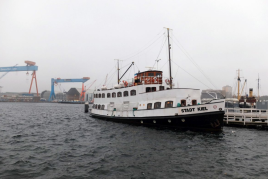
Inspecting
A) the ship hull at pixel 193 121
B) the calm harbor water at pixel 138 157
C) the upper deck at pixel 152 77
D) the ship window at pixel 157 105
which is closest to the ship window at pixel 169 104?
the ship window at pixel 157 105

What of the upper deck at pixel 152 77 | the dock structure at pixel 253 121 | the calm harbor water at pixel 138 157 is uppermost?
the upper deck at pixel 152 77

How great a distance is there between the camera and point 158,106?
22.4 metres

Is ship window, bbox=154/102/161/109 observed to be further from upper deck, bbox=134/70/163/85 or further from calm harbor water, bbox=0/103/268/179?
calm harbor water, bbox=0/103/268/179

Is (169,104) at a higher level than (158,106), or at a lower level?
higher

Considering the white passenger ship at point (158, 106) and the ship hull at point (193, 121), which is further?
the white passenger ship at point (158, 106)

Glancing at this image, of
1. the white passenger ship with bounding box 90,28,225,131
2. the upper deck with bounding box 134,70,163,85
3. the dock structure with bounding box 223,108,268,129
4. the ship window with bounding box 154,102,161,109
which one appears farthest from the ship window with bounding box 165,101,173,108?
the dock structure with bounding box 223,108,268,129

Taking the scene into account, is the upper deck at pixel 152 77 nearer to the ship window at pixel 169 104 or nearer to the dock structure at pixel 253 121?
the ship window at pixel 169 104

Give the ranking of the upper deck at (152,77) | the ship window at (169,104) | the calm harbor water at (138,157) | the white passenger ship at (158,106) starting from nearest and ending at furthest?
the calm harbor water at (138,157) → the white passenger ship at (158,106) → the ship window at (169,104) → the upper deck at (152,77)

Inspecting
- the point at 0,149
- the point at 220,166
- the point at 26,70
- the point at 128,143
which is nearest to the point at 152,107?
the point at 128,143

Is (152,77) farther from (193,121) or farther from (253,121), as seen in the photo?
(253,121)

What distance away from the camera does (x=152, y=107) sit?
23.0 metres

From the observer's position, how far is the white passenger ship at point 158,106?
19266 mm

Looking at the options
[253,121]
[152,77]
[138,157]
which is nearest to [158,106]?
[152,77]

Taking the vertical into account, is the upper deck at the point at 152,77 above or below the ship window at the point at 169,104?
above
